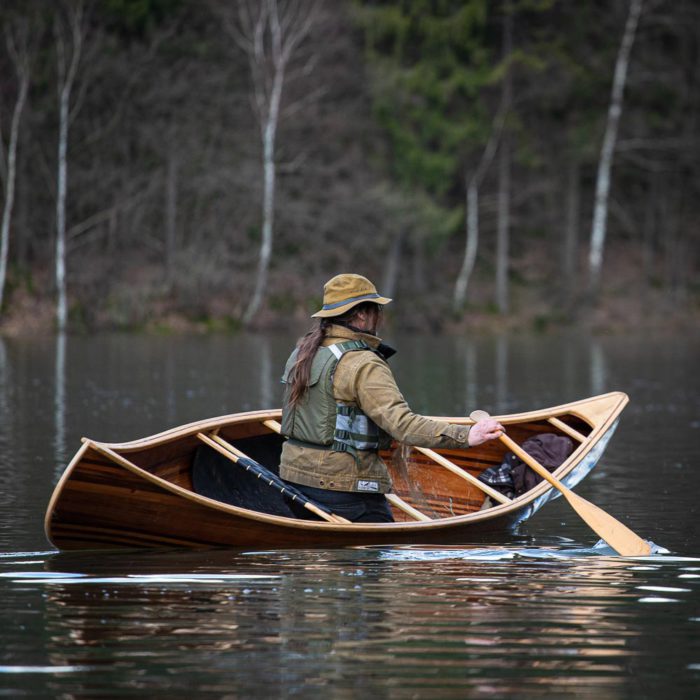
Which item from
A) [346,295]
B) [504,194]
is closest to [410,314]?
[504,194]

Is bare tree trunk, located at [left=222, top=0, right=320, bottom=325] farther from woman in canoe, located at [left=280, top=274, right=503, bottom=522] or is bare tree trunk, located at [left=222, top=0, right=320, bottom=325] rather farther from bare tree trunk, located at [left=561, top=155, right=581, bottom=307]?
woman in canoe, located at [left=280, top=274, right=503, bottom=522]

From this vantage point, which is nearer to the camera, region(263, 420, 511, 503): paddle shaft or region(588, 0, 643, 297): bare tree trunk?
region(263, 420, 511, 503): paddle shaft

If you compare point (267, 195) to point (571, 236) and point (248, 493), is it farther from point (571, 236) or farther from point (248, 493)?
point (248, 493)

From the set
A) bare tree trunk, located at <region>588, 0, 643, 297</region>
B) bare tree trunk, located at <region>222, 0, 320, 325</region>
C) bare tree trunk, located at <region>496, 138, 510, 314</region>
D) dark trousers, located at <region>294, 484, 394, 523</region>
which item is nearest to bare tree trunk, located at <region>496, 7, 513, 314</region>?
bare tree trunk, located at <region>496, 138, 510, 314</region>

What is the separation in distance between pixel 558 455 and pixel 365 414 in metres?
2.06

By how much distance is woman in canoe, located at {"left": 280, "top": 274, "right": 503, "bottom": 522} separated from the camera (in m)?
6.51

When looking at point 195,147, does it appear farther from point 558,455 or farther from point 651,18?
point 558,455

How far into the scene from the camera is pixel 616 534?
6.94 m

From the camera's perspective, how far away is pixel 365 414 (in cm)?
667

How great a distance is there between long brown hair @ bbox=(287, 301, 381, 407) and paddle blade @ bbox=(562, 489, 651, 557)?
1.66 meters

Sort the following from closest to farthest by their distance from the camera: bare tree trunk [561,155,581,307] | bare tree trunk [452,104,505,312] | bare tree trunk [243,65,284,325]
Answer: bare tree trunk [243,65,284,325], bare tree trunk [452,104,505,312], bare tree trunk [561,155,581,307]

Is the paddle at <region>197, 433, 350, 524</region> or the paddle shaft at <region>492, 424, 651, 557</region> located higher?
the paddle at <region>197, 433, 350, 524</region>

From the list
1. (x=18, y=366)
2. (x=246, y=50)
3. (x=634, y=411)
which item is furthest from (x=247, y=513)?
(x=246, y=50)

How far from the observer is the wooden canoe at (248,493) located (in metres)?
6.54
